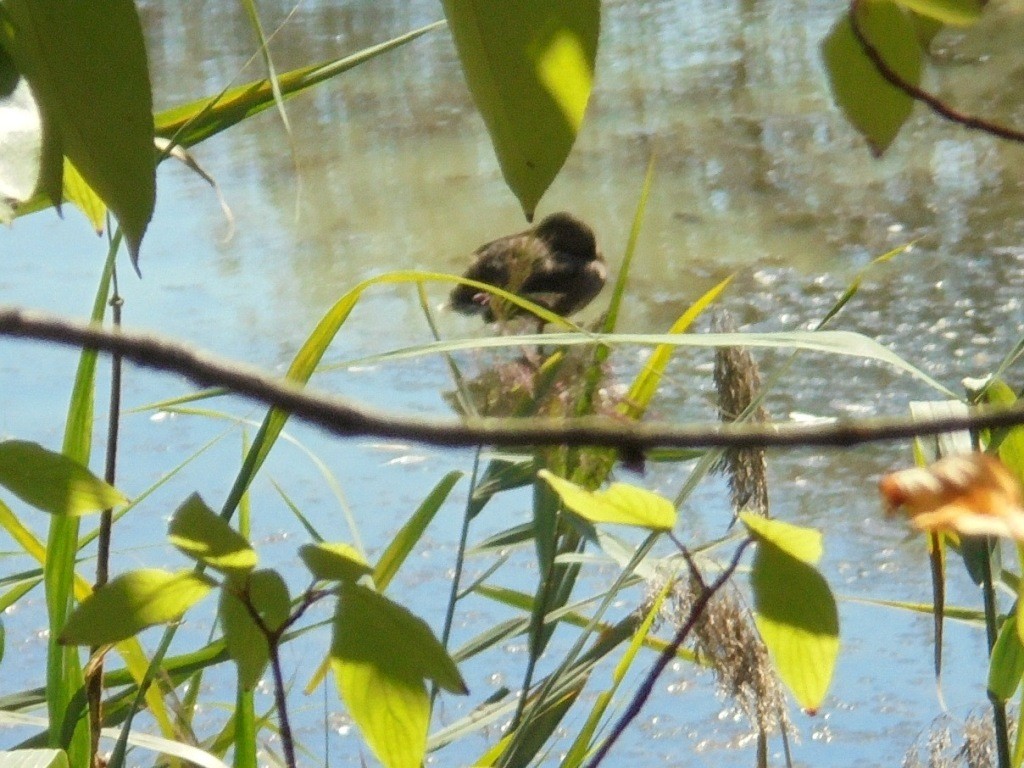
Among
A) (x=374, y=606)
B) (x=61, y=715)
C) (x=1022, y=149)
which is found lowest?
(x=1022, y=149)

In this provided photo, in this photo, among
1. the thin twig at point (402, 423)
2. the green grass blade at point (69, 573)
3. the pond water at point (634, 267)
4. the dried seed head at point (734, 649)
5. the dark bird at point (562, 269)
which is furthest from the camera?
the dark bird at point (562, 269)

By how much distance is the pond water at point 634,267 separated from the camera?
1278mm

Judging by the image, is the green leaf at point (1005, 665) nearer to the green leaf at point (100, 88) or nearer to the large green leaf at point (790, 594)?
the large green leaf at point (790, 594)

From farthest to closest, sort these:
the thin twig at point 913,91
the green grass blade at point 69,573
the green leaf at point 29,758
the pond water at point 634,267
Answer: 1. the pond water at point 634,267
2. the green grass blade at point 69,573
3. the green leaf at point 29,758
4. the thin twig at point 913,91

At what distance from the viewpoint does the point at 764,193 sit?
2.46 metres

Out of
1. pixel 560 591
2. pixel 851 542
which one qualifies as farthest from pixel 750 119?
pixel 560 591

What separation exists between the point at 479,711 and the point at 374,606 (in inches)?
20.3

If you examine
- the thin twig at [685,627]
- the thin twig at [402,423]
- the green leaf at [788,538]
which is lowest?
the thin twig at [685,627]

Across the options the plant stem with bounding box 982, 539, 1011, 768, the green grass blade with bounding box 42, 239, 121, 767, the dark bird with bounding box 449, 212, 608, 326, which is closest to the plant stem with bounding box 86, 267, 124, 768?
the green grass blade with bounding box 42, 239, 121, 767

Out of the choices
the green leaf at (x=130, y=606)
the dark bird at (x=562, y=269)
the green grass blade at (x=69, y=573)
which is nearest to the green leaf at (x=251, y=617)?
the green leaf at (x=130, y=606)

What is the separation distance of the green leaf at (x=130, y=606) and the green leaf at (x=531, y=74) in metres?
0.16

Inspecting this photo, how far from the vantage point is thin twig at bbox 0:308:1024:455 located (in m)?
0.14

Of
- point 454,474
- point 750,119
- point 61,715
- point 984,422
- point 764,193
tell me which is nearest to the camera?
point 984,422

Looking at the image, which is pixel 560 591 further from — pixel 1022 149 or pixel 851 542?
pixel 1022 149
